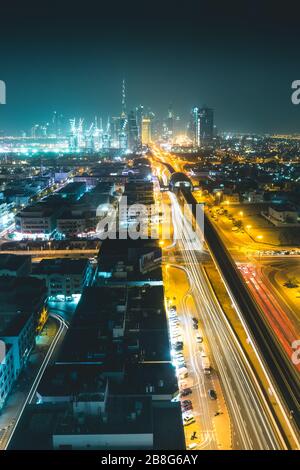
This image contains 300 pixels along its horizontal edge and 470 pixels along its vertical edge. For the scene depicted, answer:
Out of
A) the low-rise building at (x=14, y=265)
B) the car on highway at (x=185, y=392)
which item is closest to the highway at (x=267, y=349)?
the car on highway at (x=185, y=392)

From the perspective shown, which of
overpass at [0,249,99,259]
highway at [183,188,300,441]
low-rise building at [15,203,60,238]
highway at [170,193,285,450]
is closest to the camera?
highway at [170,193,285,450]

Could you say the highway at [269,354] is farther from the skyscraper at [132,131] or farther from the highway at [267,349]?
the skyscraper at [132,131]

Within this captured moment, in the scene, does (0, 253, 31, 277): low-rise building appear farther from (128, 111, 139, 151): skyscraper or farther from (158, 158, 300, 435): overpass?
(128, 111, 139, 151): skyscraper

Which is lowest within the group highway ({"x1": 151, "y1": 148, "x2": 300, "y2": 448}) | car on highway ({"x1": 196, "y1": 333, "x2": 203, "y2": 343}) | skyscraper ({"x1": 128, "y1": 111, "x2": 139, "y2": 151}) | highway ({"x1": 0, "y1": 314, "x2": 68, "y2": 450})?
highway ({"x1": 0, "y1": 314, "x2": 68, "y2": 450})

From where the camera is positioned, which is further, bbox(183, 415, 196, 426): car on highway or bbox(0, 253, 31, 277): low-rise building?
bbox(0, 253, 31, 277): low-rise building

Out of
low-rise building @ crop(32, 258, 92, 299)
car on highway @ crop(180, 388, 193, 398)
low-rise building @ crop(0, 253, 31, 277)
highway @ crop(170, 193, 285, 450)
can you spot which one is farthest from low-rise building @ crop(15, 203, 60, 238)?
car on highway @ crop(180, 388, 193, 398)

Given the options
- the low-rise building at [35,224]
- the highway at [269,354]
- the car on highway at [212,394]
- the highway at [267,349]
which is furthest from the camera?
the low-rise building at [35,224]

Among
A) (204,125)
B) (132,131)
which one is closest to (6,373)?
(132,131)
